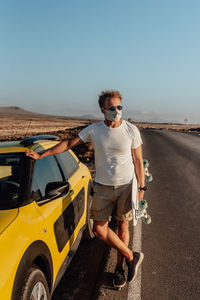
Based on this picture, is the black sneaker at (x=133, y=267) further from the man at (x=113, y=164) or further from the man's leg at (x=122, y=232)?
the man's leg at (x=122, y=232)

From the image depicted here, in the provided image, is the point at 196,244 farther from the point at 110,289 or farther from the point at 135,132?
the point at 135,132

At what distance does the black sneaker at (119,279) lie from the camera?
10.5ft

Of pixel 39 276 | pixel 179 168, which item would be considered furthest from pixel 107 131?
pixel 179 168

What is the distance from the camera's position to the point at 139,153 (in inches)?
128

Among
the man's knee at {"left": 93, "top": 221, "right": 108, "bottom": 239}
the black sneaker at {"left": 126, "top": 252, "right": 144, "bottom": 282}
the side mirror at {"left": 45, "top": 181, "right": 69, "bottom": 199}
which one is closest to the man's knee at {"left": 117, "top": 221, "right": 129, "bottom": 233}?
the man's knee at {"left": 93, "top": 221, "right": 108, "bottom": 239}

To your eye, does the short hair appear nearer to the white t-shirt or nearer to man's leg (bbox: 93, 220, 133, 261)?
the white t-shirt

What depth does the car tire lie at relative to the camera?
202cm

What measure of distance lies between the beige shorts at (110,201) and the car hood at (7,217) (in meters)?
1.08

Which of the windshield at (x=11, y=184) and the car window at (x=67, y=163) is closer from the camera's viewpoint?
the windshield at (x=11, y=184)

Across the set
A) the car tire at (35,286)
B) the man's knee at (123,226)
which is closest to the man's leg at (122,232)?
the man's knee at (123,226)

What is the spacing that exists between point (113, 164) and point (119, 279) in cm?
132

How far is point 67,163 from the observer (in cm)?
406

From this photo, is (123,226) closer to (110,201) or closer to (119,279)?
(110,201)

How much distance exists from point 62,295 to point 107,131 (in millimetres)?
1856
